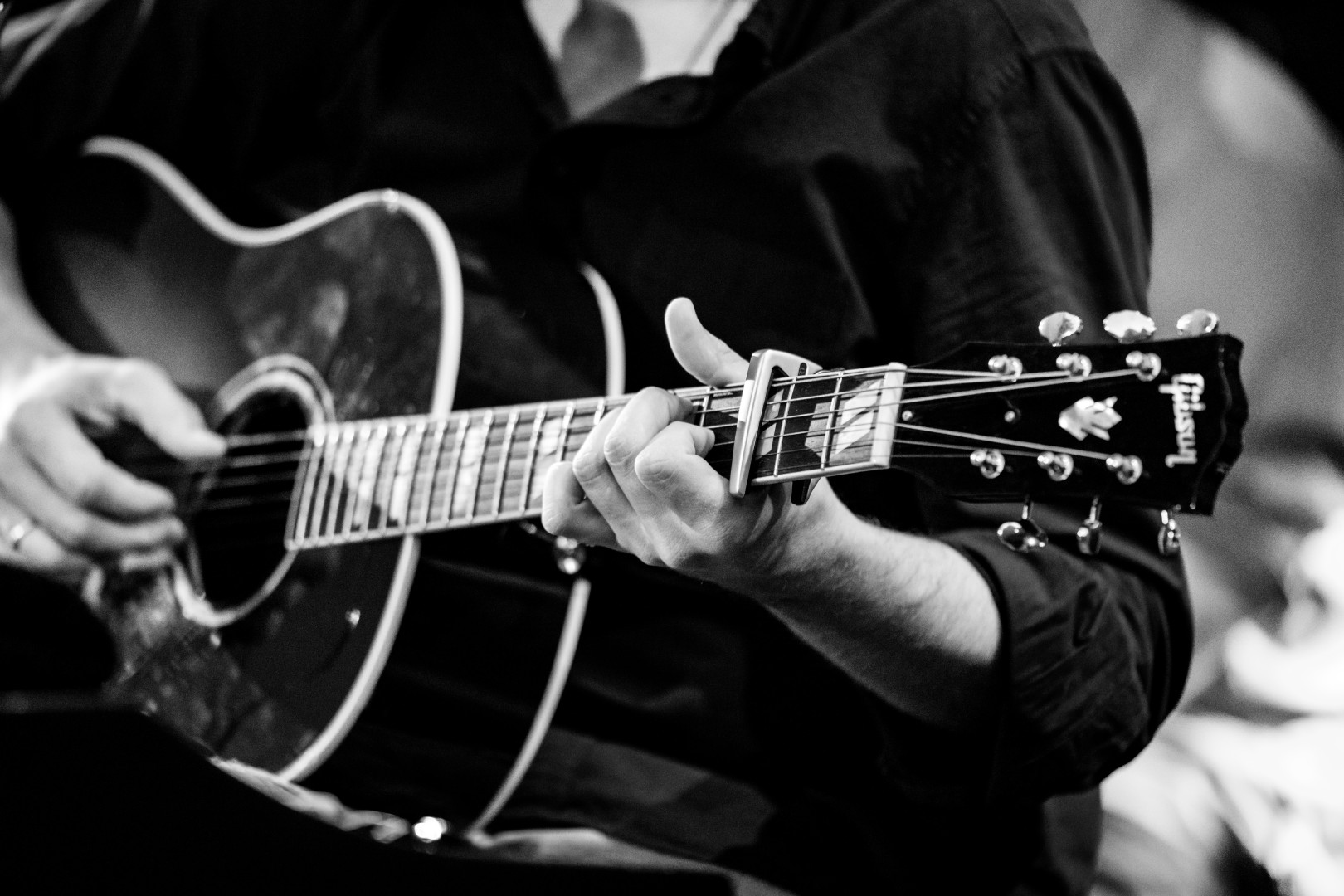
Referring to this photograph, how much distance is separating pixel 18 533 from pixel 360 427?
18.3 inches

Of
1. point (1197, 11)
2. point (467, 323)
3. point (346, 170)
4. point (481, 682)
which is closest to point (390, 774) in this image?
point (481, 682)

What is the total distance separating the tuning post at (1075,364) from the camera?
0.70 meters

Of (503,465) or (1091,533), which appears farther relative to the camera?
(503,465)

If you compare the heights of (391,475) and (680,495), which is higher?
(680,495)

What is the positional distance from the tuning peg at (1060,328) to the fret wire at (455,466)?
20.6 inches

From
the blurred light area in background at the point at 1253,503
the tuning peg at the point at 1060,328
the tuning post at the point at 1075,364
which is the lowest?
the blurred light area in background at the point at 1253,503

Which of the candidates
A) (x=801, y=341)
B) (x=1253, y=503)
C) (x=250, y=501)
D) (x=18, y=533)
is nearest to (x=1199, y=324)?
(x=801, y=341)

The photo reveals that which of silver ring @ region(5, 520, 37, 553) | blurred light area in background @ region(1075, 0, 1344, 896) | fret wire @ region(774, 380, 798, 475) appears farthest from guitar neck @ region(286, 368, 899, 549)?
blurred light area in background @ region(1075, 0, 1344, 896)

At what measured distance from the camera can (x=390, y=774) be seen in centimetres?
118

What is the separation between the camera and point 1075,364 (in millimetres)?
701

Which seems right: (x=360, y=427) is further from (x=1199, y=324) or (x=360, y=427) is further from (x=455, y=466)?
(x=1199, y=324)

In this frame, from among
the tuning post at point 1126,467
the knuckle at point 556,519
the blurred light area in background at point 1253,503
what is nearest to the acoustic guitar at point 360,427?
the tuning post at point 1126,467

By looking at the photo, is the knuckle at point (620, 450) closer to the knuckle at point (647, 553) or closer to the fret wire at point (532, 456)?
the knuckle at point (647, 553)

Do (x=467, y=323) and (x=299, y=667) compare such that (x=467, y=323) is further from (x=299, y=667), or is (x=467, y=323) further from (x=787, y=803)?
(x=787, y=803)
